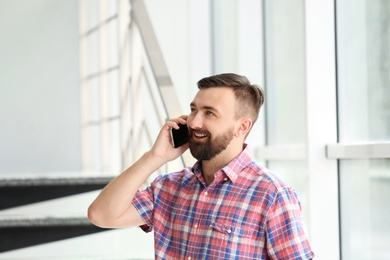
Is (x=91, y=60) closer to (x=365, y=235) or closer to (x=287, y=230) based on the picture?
(x=365, y=235)

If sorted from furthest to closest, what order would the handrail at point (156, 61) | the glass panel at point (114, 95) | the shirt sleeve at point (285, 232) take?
the glass panel at point (114, 95) < the handrail at point (156, 61) < the shirt sleeve at point (285, 232)

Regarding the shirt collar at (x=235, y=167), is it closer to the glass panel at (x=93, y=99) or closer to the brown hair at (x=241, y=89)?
the brown hair at (x=241, y=89)

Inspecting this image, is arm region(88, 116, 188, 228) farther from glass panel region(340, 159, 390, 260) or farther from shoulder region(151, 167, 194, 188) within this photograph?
glass panel region(340, 159, 390, 260)

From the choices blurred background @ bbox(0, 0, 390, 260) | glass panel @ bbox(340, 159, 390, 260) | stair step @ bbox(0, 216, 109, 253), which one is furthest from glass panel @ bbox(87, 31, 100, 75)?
glass panel @ bbox(340, 159, 390, 260)

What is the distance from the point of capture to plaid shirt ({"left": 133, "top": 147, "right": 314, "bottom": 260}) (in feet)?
5.13

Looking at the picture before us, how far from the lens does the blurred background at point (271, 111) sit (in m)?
2.64

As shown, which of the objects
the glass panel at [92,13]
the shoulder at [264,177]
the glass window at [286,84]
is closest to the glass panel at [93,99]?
the glass panel at [92,13]

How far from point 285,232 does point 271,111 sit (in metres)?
2.23

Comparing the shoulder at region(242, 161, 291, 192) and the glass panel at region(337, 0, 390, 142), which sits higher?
the glass panel at region(337, 0, 390, 142)

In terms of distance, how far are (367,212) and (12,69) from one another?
3823 mm

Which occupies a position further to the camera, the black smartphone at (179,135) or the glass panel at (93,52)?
the glass panel at (93,52)

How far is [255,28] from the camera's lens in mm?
3854

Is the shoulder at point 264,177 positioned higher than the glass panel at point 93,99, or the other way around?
the glass panel at point 93,99

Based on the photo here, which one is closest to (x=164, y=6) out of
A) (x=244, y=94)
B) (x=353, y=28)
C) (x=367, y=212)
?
(x=353, y=28)
